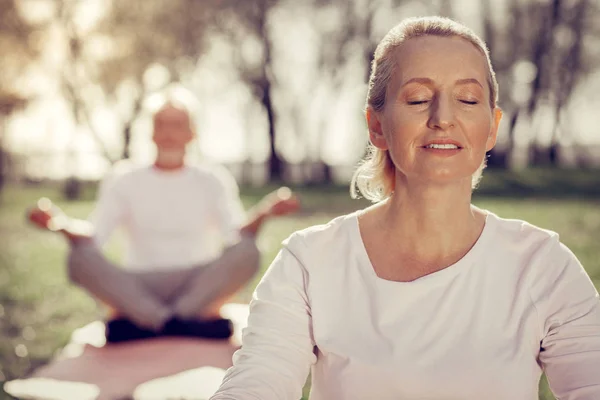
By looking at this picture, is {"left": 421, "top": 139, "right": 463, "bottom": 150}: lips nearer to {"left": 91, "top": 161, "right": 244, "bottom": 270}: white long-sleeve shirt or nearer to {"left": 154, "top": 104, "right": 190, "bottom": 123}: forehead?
{"left": 91, "top": 161, "right": 244, "bottom": 270}: white long-sleeve shirt

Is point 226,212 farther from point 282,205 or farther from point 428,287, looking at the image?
point 428,287

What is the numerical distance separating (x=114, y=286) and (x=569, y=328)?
3.26 metres

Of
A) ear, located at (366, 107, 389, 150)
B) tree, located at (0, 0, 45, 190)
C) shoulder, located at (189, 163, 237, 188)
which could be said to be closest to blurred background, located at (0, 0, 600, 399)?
tree, located at (0, 0, 45, 190)

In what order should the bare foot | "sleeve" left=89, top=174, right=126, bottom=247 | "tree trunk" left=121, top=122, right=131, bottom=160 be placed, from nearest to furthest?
1. the bare foot
2. "sleeve" left=89, top=174, right=126, bottom=247
3. "tree trunk" left=121, top=122, right=131, bottom=160

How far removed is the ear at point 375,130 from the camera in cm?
229

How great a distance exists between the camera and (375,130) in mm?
2328

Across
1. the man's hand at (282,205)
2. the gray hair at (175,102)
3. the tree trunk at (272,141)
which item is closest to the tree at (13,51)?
the tree trunk at (272,141)

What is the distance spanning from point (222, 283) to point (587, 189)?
702 inches

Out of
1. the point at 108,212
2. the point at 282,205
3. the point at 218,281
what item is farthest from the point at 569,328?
the point at 108,212

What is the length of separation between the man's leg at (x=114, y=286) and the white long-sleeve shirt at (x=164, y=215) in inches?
13.4

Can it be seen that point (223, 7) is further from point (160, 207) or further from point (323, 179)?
point (160, 207)

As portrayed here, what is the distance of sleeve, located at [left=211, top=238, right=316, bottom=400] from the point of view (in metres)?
1.93

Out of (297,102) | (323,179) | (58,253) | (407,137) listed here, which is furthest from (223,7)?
(407,137)

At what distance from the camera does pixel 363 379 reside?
197cm
